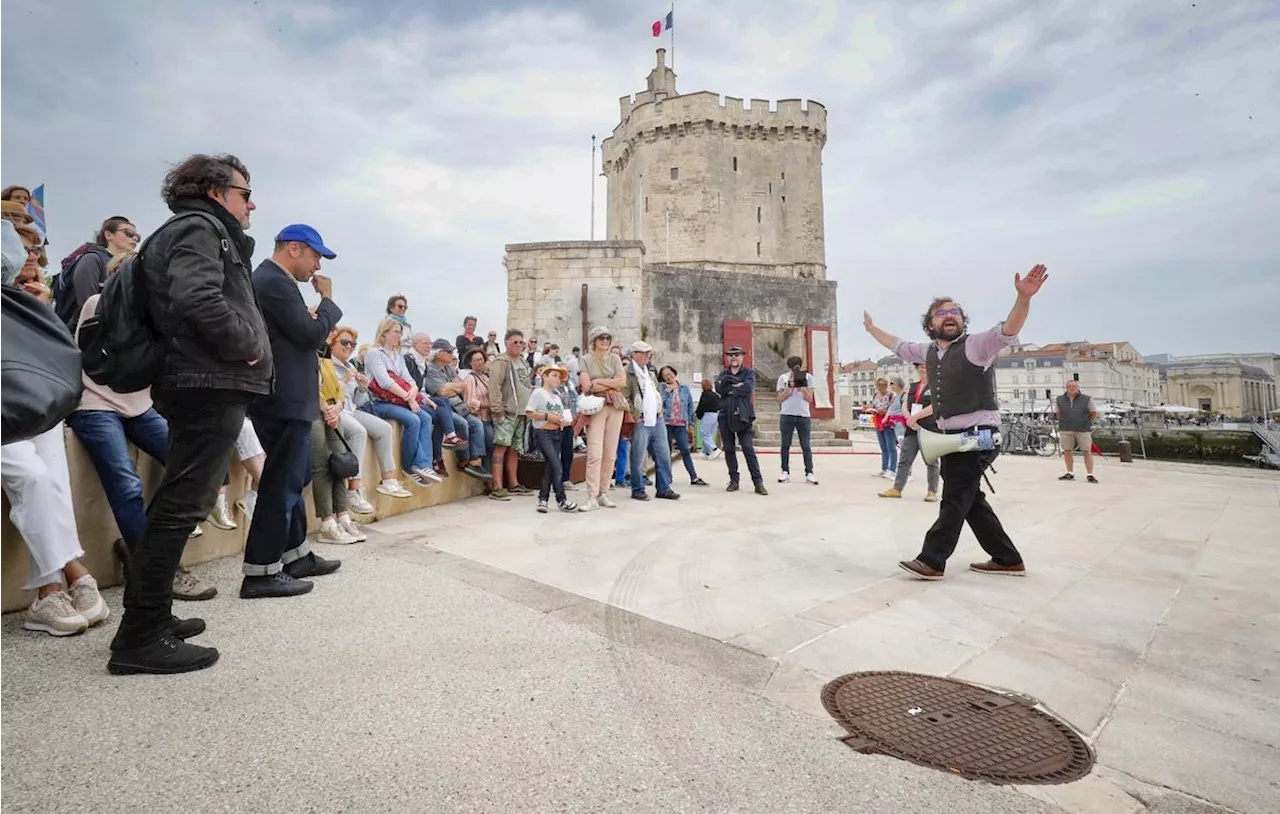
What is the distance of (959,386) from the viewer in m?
4.12

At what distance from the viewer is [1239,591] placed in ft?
12.8

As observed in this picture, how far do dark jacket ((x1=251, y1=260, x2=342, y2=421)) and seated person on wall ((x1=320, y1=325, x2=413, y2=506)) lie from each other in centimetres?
189

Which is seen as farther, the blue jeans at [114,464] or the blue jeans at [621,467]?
the blue jeans at [621,467]


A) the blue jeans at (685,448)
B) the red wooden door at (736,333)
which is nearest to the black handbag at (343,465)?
the blue jeans at (685,448)

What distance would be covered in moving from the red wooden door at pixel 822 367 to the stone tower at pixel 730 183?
11430 millimetres

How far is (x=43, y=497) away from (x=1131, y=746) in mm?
4170

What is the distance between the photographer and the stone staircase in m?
17.5

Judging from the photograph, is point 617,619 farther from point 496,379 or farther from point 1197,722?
point 496,379

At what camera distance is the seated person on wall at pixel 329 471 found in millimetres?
4664

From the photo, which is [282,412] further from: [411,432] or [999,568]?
[999,568]

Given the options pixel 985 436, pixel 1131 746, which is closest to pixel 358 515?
pixel 985 436

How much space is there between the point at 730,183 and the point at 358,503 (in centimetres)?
2876

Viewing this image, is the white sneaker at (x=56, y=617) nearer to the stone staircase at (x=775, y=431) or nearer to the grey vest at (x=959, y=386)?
the grey vest at (x=959, y=386)

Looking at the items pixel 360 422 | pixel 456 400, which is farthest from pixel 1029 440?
pixel 360 422
